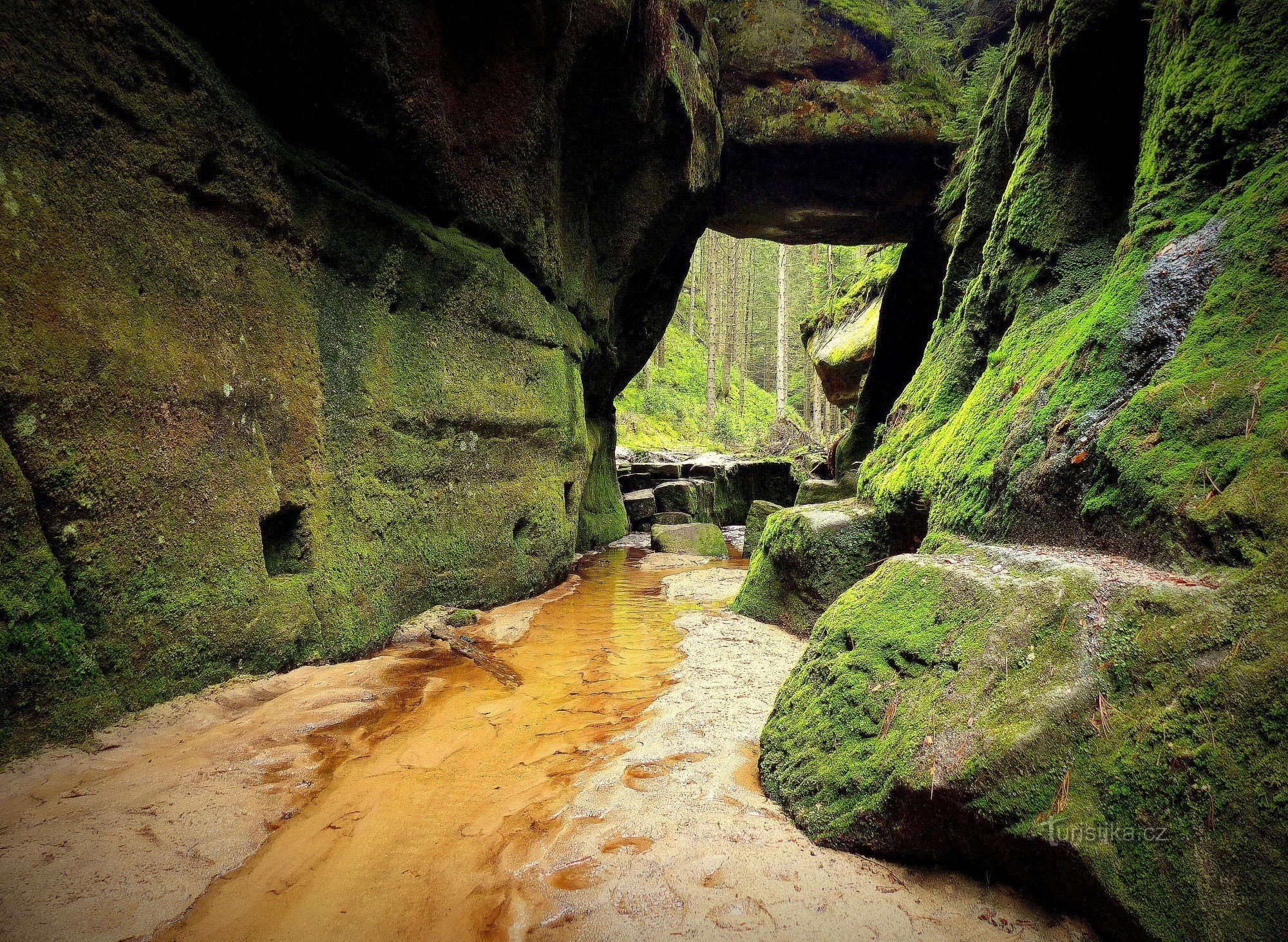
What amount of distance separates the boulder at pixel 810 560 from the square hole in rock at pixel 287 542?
388cm

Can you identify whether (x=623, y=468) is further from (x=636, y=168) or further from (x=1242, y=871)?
(x=1242, y=871)

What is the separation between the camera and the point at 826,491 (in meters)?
8.88

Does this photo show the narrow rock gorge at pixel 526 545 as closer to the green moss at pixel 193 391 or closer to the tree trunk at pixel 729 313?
the green moss at pixel 193 391

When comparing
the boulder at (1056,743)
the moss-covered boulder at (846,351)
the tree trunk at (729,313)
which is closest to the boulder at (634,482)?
the moss-covered boulder at (846,351)

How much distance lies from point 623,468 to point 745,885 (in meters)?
15.2

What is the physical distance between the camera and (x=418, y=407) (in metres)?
4.88

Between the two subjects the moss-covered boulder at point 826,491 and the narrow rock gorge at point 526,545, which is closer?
the narrow rock gorge at point 526,545

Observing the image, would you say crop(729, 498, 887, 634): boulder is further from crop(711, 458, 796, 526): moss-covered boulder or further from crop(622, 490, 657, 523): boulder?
crop(711, 458, 796, 526): moss-covered boulder

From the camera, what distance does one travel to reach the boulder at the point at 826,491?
8.79 meters

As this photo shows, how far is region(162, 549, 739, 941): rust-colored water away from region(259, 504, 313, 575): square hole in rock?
1195 millimetres

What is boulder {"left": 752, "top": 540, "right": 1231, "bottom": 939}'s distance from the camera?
1264 millimetres

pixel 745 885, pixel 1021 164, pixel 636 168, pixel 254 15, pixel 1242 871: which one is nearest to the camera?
pixel 1242 871

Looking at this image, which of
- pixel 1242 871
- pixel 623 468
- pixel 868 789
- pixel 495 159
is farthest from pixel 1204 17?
pixel 623 468

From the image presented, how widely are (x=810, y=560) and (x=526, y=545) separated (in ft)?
10.4
